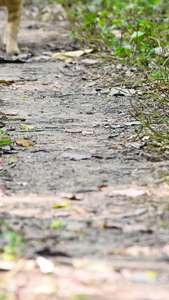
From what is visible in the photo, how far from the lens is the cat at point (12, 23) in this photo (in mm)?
5086

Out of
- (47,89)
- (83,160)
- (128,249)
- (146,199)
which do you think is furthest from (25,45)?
(128,249)

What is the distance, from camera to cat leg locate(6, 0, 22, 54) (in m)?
5.08

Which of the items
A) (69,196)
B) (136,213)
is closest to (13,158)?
(69,196)

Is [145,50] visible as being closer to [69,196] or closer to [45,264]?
[69,196]

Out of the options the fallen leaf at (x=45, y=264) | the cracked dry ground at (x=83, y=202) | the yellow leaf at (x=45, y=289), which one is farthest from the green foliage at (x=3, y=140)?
the yellow leaf at (x=45, y=289)

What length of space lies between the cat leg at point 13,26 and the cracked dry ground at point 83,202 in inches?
70.2

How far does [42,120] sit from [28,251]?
5.32ft

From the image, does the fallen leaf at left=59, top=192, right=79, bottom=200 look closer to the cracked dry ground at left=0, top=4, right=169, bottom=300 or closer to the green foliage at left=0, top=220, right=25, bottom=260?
the cracked dry ground at left=0, top=4, right=169, bottom=300

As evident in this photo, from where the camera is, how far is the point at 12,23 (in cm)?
521

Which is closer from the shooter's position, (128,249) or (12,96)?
(128,249)

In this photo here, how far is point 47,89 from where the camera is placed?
3730 mm

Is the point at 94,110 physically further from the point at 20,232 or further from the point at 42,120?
the point at 20,232

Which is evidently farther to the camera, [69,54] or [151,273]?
[69,54]

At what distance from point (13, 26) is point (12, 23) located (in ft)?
0.11
